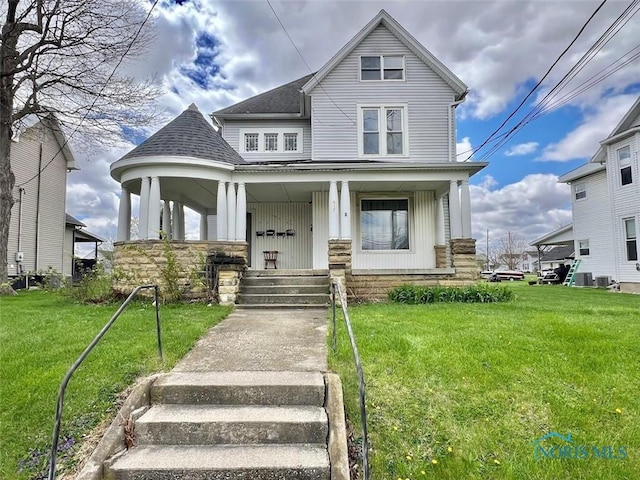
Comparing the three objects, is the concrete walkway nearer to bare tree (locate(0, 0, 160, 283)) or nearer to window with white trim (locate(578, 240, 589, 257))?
bare tree (locate(0, 0, 160, 283))

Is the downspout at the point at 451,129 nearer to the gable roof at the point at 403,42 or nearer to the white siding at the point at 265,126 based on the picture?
the gable roof at the point at 403,42

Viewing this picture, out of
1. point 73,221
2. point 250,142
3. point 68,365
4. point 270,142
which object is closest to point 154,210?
point 68,365

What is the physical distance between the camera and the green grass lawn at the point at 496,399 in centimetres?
256

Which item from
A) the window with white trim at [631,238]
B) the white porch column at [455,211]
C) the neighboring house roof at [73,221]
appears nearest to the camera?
the white porch column at [455,211]

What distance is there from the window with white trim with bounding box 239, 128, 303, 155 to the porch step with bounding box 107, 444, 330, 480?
1143 cm

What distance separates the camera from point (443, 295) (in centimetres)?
838

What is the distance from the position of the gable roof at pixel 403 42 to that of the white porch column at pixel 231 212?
4.82 meters

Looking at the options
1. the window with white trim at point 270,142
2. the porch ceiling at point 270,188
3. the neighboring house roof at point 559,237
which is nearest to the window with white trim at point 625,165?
the neighboring house roof at point 559,237

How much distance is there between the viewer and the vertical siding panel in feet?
37.0

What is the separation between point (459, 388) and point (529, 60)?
12.2 meters

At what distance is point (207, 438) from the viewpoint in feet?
9.32

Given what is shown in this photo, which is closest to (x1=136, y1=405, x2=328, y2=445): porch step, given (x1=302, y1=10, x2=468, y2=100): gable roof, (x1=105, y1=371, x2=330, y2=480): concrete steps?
(x1=105, y1=371, x2=330, y2=480): concrete steps

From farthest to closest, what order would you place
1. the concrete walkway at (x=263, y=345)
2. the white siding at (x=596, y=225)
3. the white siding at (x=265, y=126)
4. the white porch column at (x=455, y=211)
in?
the white siding at (x=596, y=225) < the white siding at (x=265, y=126) < the white porch column at (x=455, y=211) < the concrete walkway at (x=263, y=345)

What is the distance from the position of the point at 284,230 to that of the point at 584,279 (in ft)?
48.1
